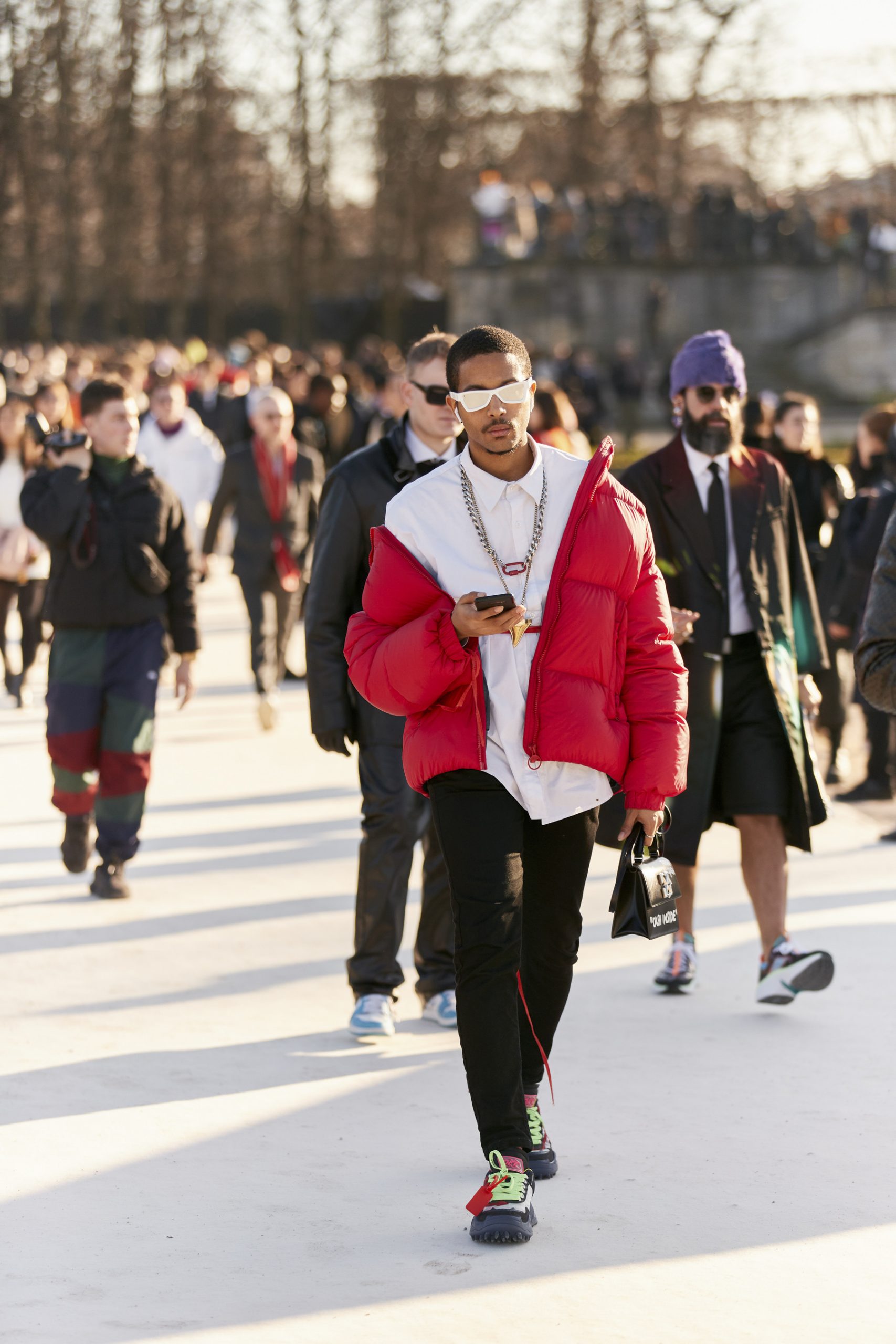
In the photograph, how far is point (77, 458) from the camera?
24.4 ft

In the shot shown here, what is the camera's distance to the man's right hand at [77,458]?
7.38 m

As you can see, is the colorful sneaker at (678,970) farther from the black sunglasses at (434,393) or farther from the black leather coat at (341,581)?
the black sunglasses at (434,393)

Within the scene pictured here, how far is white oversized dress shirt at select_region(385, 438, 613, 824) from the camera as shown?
4.13 m

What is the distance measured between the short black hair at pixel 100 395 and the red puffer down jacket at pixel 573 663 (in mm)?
3205

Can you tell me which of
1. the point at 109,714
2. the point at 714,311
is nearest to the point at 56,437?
the point at 109,714

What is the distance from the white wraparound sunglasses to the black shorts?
6.67ft

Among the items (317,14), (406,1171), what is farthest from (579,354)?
(406,1171)

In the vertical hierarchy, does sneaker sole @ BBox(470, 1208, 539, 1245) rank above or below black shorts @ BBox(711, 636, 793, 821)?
below

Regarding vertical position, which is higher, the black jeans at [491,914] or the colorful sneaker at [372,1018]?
the black jeans at [491,914]

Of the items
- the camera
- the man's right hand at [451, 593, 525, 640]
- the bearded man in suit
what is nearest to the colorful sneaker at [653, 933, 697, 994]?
the bearded man in suit

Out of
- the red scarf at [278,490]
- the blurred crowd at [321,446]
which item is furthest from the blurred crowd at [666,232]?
the red scarf at [278,490]

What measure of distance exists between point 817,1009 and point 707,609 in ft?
4.17

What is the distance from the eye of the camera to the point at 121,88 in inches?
1553

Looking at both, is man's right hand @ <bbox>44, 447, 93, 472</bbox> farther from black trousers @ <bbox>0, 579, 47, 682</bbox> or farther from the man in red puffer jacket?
black trousers @ <bbox>0, 579, 47, 682</bbox>
